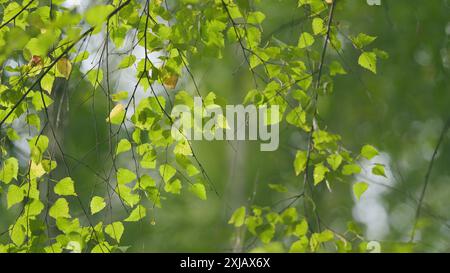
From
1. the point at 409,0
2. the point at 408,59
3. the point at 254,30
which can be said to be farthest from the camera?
the point at 408,59

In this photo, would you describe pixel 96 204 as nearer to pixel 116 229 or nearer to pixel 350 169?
pixel 116 229

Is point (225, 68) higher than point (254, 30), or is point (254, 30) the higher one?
point (254, 30)

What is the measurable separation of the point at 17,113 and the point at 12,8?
32cm

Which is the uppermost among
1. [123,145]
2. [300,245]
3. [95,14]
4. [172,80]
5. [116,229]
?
[95,14]

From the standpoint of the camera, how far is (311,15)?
257 centimetres

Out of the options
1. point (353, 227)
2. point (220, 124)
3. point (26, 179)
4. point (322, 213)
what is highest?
point (220, 124)

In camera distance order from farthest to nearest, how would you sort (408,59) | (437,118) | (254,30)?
(437,118) → (408,59) → (254,30)

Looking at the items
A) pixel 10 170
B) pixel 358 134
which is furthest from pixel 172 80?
pixel 358 134

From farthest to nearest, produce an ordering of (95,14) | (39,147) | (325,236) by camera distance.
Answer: (325,236) → (39,147) → (95,14)

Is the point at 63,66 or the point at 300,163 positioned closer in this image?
the point at 63,66

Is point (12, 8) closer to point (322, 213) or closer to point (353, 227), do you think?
point (353, 227)

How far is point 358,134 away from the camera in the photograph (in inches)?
285

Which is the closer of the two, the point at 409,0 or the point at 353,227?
the point at 353,227

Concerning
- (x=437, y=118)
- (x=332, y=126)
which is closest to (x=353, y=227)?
(x=437, y=118)
